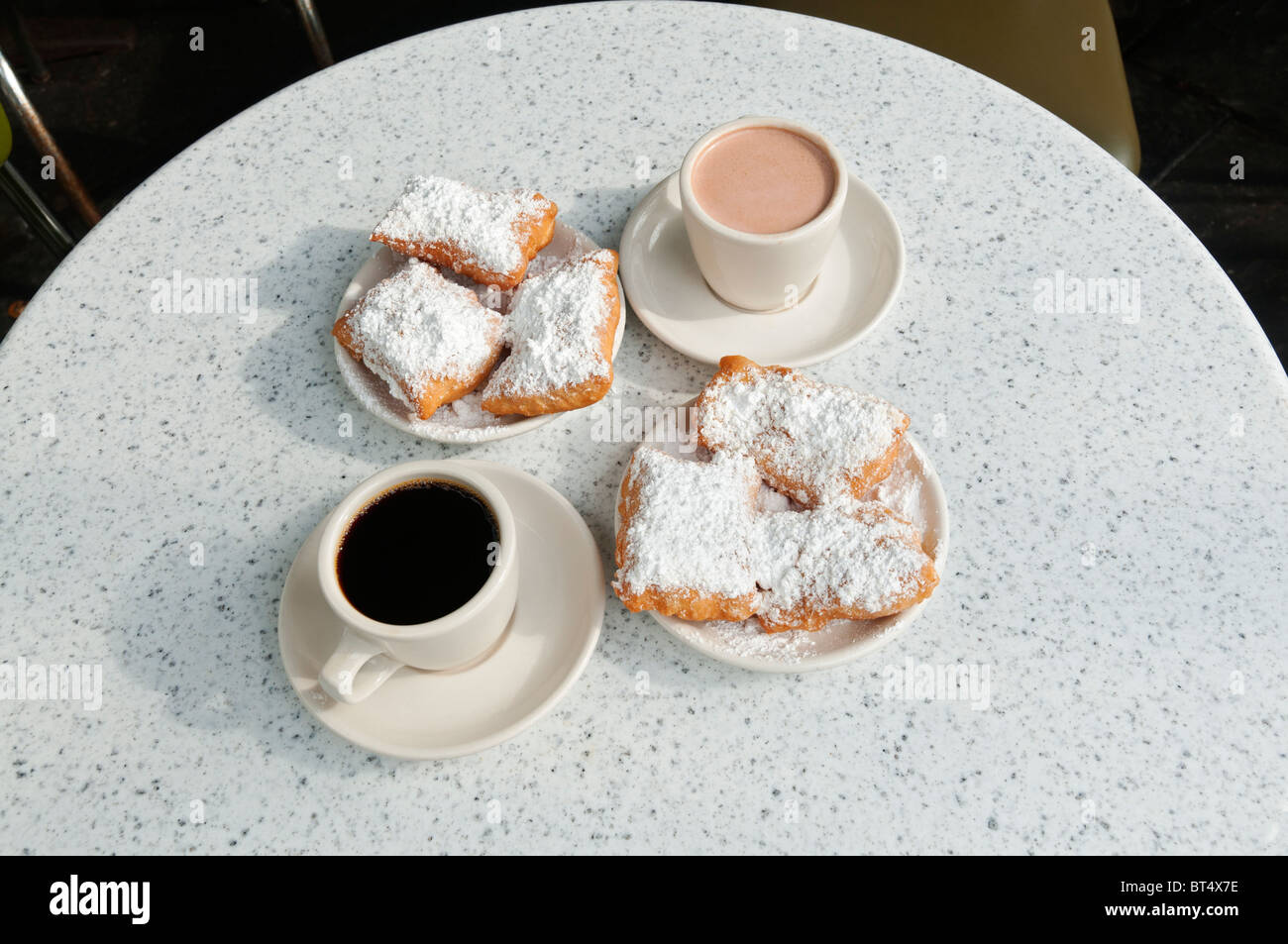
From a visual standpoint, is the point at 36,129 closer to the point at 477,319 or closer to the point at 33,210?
the point at 33,210

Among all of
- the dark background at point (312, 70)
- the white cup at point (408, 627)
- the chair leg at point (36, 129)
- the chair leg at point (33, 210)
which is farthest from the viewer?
the dark background at point (312, 70)

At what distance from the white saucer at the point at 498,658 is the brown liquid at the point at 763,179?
0.35 meters

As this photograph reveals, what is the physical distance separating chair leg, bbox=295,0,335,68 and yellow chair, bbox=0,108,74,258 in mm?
510

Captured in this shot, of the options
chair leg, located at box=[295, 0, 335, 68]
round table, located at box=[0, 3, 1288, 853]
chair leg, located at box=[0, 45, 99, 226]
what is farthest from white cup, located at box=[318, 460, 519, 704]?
chair leg, located at box=[295, 0, 335, 68]

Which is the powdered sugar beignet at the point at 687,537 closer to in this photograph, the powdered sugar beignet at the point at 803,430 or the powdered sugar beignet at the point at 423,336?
the powdered sugar beignet at the point at 803,430

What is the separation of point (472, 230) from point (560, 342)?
0.56 ft

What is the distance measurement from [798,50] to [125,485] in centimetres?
97

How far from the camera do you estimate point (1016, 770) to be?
876 millimetres

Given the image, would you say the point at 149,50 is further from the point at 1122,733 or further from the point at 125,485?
the point at 1122,733

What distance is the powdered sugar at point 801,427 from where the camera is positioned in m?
0.93

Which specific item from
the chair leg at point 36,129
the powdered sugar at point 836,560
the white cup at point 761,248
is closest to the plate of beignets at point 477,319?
the white cup at point 761,248

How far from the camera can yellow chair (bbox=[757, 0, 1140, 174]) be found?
1493 millimetres
